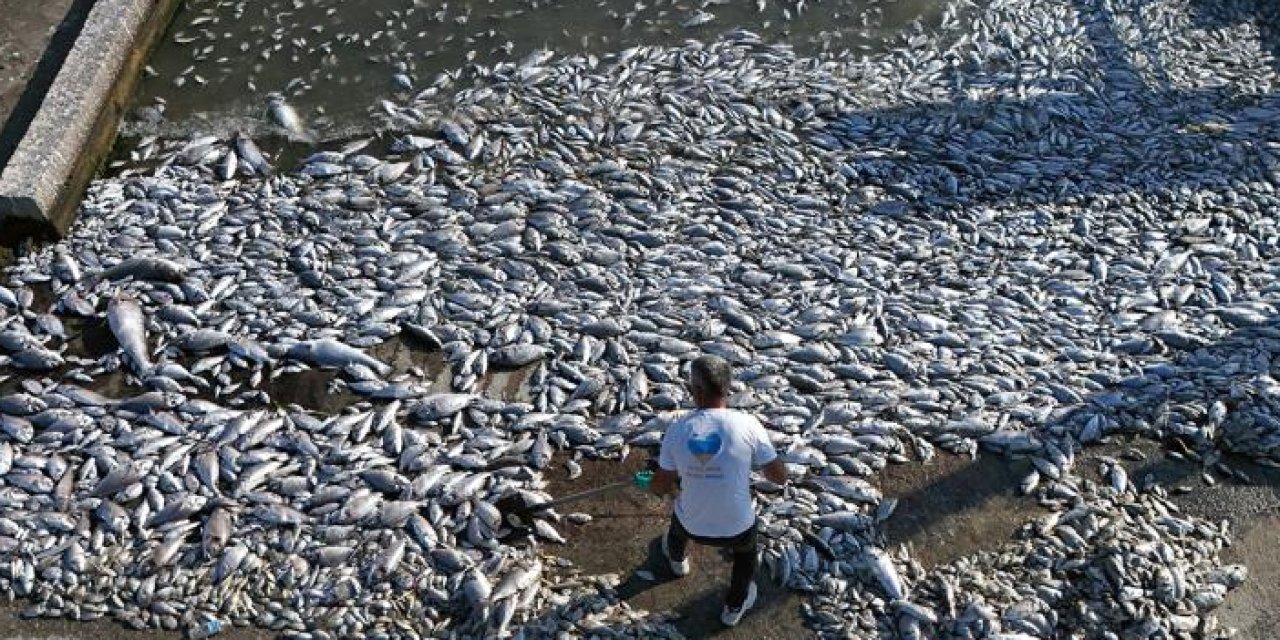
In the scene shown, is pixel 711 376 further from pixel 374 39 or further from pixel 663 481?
pixel 374 39

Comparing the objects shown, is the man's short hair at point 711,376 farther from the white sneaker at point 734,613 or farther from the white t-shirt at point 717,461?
the white sneaker at point 734,613

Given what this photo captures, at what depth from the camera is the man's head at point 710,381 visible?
4801mm

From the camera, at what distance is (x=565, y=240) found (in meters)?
7.43

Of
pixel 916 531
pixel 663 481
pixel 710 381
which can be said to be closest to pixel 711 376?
pixel 710 381

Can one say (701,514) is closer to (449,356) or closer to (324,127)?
(449,356)

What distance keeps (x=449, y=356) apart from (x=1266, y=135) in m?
6.15

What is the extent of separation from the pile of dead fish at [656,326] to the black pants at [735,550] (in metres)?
0.34

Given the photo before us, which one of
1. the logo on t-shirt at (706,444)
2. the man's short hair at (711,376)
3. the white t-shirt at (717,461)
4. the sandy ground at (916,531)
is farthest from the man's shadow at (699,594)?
the man's short hair at (711,376)

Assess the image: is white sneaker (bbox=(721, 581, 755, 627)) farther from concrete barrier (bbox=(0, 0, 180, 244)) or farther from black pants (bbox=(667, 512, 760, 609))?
concrete barrier (bbox=(0, 0, 180, 244))

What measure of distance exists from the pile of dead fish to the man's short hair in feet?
4.13

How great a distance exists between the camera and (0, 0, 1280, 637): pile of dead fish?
5625 mm

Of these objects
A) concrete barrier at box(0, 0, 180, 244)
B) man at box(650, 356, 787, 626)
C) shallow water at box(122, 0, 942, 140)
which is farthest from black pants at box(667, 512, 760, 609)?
concrete barrier at box(0, 0, 180, 244)

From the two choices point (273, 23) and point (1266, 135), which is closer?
point (1266, 135)

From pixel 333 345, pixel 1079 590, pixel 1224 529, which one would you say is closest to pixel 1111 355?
pixel 1224 529
